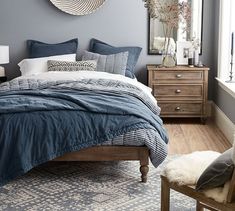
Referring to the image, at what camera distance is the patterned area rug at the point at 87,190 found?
314cm

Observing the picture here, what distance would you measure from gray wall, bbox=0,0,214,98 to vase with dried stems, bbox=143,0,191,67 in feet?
0.48

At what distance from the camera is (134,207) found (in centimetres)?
311

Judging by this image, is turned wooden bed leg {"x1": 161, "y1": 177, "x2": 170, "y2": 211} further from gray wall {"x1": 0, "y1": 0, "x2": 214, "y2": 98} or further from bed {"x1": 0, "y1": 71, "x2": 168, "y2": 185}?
gray wall {"x1": 0, "y1": 0, "x2": 214, "y2": 98}

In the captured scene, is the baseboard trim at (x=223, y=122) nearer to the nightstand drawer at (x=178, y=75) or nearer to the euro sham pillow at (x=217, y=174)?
the nightstand drawer at (x=178, y=75)

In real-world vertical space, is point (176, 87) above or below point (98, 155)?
above

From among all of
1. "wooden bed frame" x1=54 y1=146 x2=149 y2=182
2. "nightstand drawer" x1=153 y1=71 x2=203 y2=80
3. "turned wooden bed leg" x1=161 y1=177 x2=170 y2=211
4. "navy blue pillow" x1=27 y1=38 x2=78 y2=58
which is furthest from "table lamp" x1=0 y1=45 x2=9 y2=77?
"turned wooden bed leg" x1=161 y1=177 x2=170 y2=211

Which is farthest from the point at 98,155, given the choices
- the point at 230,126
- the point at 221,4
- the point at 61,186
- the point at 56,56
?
the point at 221,4

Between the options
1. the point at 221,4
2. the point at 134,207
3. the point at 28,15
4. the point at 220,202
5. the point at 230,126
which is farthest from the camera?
the point at 28,15

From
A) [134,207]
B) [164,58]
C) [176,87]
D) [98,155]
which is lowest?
[134,207]

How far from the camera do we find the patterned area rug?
314 cm

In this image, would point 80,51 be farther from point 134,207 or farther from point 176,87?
point 134,207

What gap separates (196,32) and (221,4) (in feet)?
1.84

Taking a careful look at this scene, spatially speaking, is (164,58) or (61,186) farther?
(164,58)

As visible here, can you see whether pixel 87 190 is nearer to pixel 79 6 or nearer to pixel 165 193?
pixel 165 193
